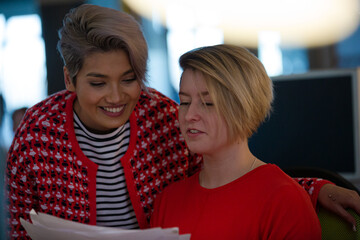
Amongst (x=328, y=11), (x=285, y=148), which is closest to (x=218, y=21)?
(x=328, y=11)

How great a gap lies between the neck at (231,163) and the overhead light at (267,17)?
4.06 meters

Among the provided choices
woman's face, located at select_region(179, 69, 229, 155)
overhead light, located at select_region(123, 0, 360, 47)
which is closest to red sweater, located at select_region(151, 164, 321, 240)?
woman's face, located at select_region(179, 69, 229, 155)

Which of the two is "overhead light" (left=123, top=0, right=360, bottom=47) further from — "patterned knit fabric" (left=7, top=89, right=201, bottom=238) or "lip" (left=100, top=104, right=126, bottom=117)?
"lip" (left=100, top=104, right=126, bottom=117)

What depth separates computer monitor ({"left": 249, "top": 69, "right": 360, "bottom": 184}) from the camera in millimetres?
1763

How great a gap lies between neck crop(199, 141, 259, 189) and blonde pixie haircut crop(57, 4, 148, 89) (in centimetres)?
34

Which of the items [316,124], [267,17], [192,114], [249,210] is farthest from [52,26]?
[249,210]

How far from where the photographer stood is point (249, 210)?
3.44 ft

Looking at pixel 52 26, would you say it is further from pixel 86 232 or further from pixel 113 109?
pixel 86 232

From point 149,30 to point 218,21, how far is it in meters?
0.90

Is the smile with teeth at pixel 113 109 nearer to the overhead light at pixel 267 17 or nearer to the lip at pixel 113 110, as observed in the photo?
the lip at pixel 113 110

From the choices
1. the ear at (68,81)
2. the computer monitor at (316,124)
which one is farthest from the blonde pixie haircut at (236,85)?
the computer monitor at (316,124)

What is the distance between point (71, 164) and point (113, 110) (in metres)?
0.23

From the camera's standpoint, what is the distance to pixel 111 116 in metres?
1.26

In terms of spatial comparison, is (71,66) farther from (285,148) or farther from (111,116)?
(285,148)
